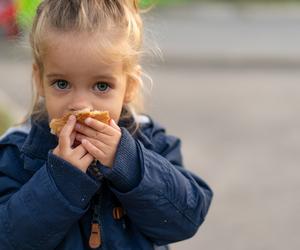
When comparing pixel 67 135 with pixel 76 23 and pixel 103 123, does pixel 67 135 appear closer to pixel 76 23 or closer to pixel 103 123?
pixel 103 123

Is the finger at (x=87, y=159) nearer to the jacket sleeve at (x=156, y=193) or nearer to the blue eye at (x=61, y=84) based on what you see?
the jacket sleeve at (x=156, y=193)

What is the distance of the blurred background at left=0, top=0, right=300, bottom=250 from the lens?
4660 mm

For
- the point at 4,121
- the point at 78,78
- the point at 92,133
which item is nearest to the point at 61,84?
the point at 78,78

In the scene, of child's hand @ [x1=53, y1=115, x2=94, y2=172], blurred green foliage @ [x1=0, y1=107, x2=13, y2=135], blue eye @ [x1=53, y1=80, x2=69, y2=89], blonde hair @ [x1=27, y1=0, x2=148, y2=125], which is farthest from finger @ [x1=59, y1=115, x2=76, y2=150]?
blurred green foliage @ [x1=0, y1=107, x2=13, y2=135]

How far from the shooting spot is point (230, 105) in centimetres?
802

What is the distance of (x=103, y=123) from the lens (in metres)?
2.00

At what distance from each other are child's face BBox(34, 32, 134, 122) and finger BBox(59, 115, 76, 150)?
52mm

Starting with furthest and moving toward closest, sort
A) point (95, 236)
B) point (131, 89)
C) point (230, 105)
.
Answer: point (230, 105) < point (131, 89) < point (95, 236)

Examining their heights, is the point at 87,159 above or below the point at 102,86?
below

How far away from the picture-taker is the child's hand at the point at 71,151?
6.49ft

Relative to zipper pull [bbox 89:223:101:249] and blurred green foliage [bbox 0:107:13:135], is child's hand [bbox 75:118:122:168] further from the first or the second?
blurred green foliage [bbox 0:107:13:135]

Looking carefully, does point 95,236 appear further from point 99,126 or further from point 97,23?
Result: point 97,23

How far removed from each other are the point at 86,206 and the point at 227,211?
10.1 feet

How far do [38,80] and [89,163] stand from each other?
1.08 ft
